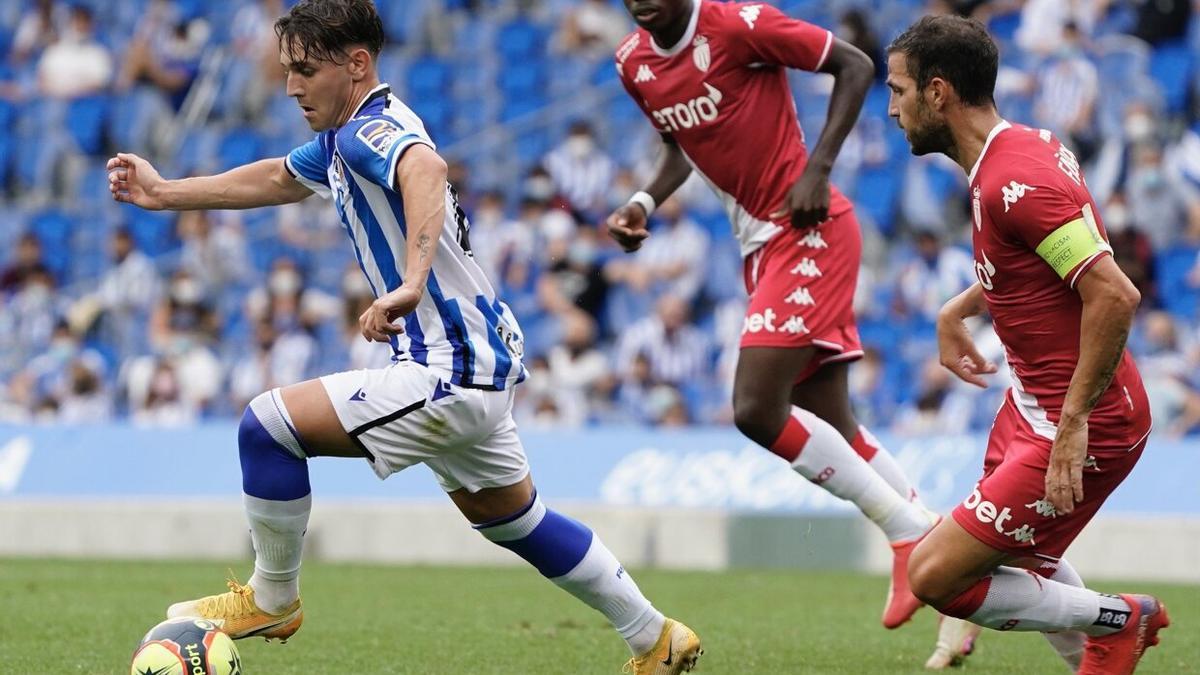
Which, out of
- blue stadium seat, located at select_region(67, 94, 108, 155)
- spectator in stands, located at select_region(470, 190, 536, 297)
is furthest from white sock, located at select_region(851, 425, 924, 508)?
blue stadium seat, located at select_region(67, 94, 108, 155)

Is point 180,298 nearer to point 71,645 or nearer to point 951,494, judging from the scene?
point 951,494

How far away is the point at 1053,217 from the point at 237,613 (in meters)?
2.95

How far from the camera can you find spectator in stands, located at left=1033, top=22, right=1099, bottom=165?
15711 mm

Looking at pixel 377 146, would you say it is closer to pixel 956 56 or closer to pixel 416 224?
pixel 416 224

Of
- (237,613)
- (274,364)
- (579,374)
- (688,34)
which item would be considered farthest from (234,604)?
(274,364)

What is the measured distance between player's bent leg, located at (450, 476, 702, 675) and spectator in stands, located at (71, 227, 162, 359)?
12.9m

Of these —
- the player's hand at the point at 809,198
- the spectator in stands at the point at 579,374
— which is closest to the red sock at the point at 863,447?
the player's hand at the point at 809,198

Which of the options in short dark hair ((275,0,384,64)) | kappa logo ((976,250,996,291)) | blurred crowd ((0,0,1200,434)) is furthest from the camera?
blurred crowd ((0,0,1200,434))

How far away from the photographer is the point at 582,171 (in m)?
17.5

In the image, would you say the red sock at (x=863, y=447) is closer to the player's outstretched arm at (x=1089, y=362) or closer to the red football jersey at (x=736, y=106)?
the red football jersey at (x=736, y=106)

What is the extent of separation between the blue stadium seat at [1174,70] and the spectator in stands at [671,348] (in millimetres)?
4675

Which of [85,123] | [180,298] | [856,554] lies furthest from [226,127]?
[856,554]

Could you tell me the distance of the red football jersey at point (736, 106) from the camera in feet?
25.2

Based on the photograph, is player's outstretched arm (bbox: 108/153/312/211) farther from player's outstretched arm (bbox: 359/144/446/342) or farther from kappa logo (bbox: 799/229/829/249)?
kappa logo (bbox: 799/229/829/249)
